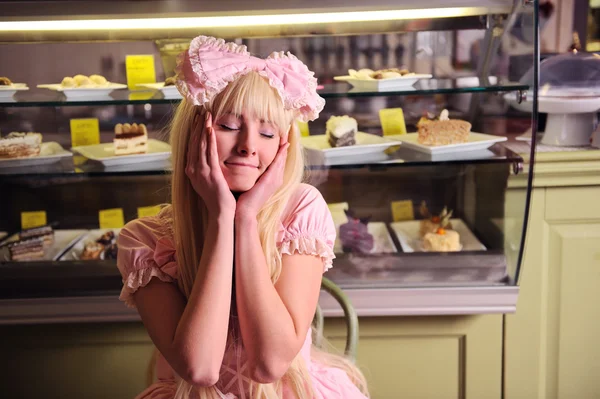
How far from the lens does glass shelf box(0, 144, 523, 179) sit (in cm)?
212

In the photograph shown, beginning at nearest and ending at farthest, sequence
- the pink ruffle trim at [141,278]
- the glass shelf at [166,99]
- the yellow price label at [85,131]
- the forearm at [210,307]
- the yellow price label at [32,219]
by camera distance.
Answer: the forearm at [210,307], the pink ruffle trim at [141,278], the glass shelf at [166,99], the yellow price label at [85,131], the yellow price label at [32,219]

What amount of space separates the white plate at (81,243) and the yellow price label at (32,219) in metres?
0.15

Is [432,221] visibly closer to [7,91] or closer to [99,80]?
[99,80]

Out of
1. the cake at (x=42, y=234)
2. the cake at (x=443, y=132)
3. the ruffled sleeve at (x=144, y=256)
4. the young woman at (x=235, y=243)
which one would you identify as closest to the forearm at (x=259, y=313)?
the young woman at (x=235, y=243)

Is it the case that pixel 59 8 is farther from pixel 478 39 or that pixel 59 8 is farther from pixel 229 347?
pixel 478 39

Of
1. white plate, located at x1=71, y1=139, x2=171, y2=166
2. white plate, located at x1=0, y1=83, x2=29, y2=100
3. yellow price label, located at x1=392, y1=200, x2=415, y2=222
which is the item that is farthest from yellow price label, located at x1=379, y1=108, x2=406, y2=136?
white plate, located at x1=0, y1=83, x2=29, y2=100

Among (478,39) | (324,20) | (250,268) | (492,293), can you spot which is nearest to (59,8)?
(324,20)

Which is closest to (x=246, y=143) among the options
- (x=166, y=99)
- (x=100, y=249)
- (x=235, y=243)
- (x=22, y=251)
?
(x=235, y=243)

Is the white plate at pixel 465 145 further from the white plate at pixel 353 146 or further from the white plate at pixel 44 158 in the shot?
the white plate at pixel 44 158

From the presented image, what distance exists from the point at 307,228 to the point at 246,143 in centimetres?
27

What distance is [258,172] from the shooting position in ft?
4.60

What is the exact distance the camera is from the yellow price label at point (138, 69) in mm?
2266

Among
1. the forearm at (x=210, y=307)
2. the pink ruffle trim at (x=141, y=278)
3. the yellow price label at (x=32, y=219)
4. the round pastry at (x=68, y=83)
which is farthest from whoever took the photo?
the yellow price label at (x=32, y=219)

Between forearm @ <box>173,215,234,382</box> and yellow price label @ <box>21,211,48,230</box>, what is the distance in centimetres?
126
